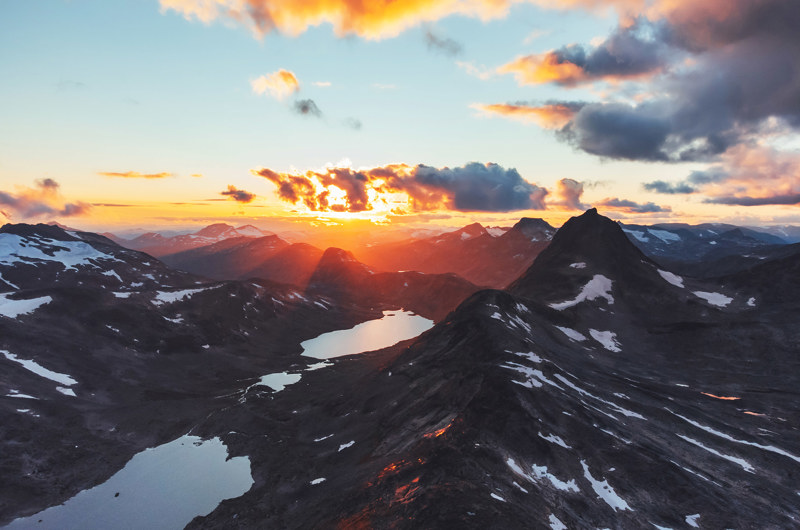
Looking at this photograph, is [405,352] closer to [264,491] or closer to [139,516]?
[264,491]

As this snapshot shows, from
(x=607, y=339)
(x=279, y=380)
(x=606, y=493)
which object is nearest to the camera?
(x=606, y=493)

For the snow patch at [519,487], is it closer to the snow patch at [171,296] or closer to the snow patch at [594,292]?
the snow patch at [594,292]

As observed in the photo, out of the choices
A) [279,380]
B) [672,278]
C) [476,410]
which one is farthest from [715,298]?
[279,380]

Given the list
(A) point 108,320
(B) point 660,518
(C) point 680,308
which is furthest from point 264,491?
(C) point 680,308

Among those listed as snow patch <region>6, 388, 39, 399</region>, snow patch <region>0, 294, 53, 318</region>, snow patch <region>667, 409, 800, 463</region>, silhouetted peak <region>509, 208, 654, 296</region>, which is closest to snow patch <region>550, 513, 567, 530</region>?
snow patch <region>667, 409, 800, 463</region>

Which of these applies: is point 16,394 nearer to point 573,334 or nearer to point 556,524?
point 556,524

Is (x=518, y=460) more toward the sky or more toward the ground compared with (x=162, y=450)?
more toward the sky
